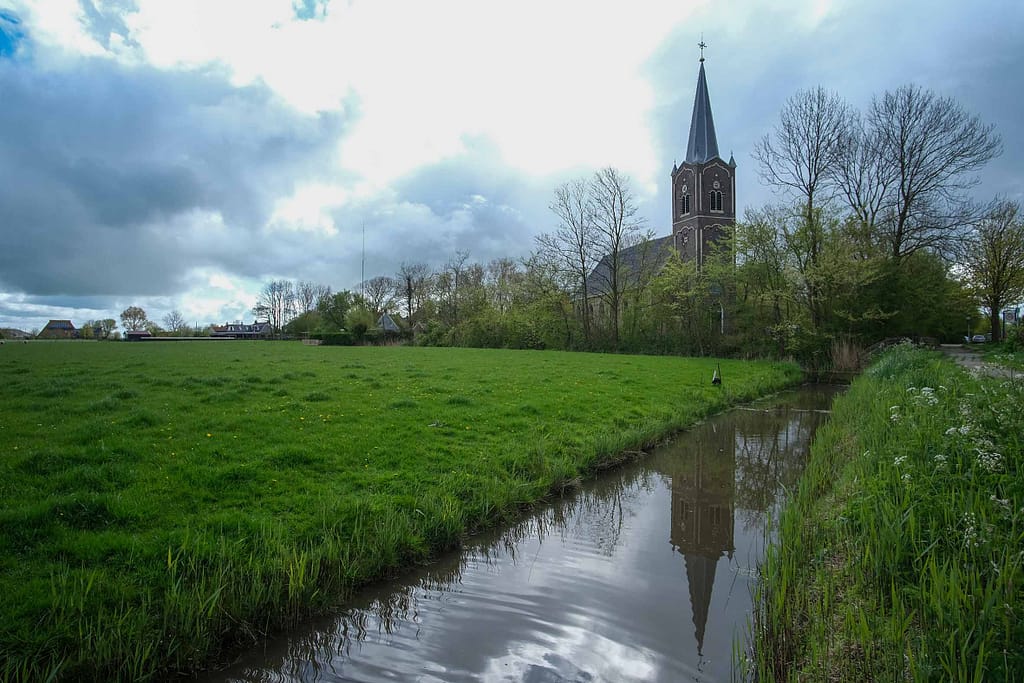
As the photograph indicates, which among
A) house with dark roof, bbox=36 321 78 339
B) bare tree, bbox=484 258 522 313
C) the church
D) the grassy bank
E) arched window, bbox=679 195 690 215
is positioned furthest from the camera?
house with dark roof, bbox=36 321 78 339

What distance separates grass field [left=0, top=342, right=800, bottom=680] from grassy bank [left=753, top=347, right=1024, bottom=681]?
309cm

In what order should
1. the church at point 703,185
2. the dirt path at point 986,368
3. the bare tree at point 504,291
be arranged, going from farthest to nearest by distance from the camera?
the church at point 703,185 < the bare tree at point 504,291 < the dirt path at point 986,368

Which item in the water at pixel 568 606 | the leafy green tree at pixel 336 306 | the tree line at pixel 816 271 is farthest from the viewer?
the leafy green tree at pixel 336 306

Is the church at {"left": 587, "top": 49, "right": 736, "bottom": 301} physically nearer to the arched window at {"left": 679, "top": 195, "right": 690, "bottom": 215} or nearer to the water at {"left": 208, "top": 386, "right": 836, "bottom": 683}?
the arched window at {"left": 679, "top": 195, "right": 690, "bottom": 215}

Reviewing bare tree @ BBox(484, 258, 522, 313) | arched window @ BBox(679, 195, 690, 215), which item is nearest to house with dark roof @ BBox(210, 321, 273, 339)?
bare tree @ BBox(484, 258, 522, 313)

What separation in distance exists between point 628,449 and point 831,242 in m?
23.9

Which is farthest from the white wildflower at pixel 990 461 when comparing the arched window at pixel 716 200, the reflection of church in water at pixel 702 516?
the arched window at pixel 716 200

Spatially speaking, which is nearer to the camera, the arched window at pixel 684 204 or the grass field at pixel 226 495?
the grass field at pixel 226 495

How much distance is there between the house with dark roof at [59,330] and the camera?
9027 cm

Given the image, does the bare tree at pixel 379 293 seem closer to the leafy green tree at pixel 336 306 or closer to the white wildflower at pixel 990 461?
the leafy green tree at pixel 336 306

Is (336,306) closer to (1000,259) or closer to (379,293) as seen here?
(379,293)

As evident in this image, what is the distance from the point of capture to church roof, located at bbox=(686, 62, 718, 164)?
180 ft

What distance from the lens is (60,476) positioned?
5.49 metres

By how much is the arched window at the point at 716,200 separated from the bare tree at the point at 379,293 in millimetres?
40699
